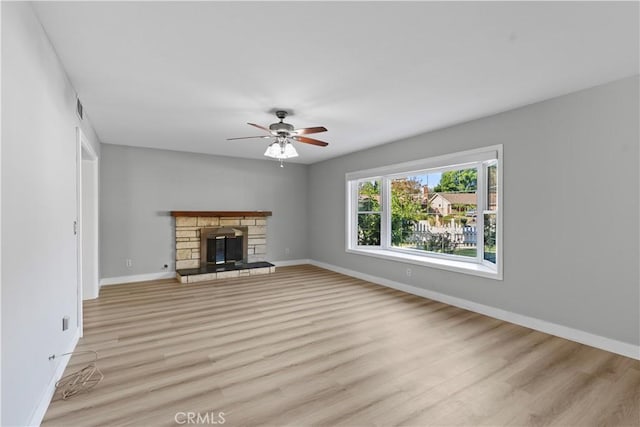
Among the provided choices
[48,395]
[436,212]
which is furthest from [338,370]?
[436,212]

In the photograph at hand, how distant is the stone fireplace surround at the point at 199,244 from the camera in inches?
220

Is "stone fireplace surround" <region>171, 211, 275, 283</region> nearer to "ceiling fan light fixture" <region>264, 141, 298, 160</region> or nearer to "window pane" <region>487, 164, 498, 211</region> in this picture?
"ceiling fan light fixture" <region>264, 141, 298, 160</region>

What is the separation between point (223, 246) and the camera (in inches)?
244

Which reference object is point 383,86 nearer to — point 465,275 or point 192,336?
point 465,275

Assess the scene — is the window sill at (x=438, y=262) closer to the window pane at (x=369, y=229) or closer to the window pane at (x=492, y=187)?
the window pane at (x=369, y=229)

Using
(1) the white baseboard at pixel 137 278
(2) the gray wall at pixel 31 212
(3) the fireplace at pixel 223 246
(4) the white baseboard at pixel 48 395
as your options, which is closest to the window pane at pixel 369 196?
(3) the fireplace at pixel 223 246

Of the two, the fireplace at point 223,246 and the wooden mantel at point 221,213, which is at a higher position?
the wooden mantel at point 221,213

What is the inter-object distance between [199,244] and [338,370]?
4.34 metres

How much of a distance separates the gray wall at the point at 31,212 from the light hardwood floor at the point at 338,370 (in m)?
0.43

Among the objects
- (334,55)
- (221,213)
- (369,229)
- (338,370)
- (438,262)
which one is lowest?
(338,370)

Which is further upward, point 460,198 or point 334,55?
point 334,55

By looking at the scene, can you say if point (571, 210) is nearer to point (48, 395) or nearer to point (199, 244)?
point (48, 395)

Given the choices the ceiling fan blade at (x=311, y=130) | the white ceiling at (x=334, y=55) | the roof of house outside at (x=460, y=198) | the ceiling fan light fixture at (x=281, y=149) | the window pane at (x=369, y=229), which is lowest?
the window pane at (x=369, y=229)

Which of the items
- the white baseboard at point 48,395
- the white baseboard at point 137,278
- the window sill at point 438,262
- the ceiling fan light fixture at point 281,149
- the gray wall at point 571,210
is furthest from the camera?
the white baseboard at point 137,278
